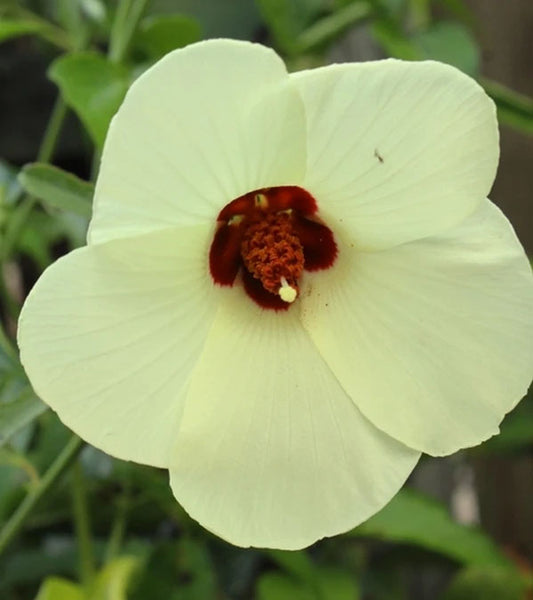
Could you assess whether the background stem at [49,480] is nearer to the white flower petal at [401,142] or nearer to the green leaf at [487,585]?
the white flower petal at [401,142]

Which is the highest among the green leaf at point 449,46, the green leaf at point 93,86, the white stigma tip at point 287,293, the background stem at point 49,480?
the green leaf at point 93,86

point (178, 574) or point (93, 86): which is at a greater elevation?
point (93, 86)

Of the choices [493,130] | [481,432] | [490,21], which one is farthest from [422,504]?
[490,21]

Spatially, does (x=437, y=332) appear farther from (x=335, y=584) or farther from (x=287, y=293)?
(x=335, y=584)

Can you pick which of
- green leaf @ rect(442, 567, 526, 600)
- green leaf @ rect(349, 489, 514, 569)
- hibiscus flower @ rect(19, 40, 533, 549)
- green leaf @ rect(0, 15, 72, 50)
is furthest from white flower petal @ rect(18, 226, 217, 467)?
green leaf @ rect(442, 567, 526, 600)

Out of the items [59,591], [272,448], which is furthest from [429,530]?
[272,448]

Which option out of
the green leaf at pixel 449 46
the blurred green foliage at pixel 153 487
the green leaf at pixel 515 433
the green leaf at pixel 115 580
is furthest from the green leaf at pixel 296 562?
the green leaf at pixel 449 46
